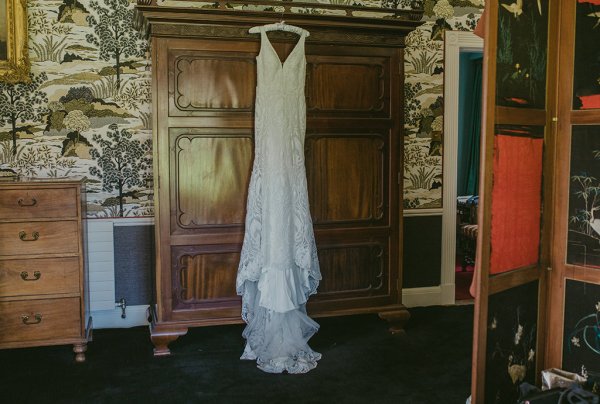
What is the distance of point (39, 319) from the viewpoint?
336 cm

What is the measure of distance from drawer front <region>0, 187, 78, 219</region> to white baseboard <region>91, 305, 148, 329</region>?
0.90 m

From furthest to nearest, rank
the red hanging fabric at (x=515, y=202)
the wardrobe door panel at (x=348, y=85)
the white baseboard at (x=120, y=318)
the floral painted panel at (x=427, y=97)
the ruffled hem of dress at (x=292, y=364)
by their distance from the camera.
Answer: the floral painted panel at (x=427, y=97) < the white baseboard at (x=120, y=318) < the wardrobe door panel at (x=348, y=85) < the ruffled hem of dress at (x=292, y=364) < the red hanging fabric at (x=515, y=202)

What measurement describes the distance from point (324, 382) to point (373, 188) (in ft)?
4.00

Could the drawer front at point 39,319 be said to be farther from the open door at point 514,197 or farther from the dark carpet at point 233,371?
the open door at point 514,197

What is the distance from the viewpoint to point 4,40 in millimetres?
3645

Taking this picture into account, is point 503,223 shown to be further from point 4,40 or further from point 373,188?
point 4,40

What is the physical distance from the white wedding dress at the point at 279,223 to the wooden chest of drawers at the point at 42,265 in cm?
94

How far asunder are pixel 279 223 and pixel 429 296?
1808mm

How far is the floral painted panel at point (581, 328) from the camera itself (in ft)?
7.83

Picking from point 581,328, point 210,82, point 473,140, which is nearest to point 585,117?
point 581,328

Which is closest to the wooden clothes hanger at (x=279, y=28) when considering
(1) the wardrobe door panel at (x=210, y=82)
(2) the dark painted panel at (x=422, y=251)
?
(1) the wardrobe door panel at (x=210, y=82)

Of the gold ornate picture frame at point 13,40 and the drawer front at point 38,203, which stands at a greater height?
the gold ornate picture frame at point 13,40

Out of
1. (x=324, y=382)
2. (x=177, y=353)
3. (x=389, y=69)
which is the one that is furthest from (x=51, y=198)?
(x=389, y=69)

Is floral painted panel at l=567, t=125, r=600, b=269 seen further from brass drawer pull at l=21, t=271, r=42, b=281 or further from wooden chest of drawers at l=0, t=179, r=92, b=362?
brass drawer pull at l=21, t=271, r=42, b=281
